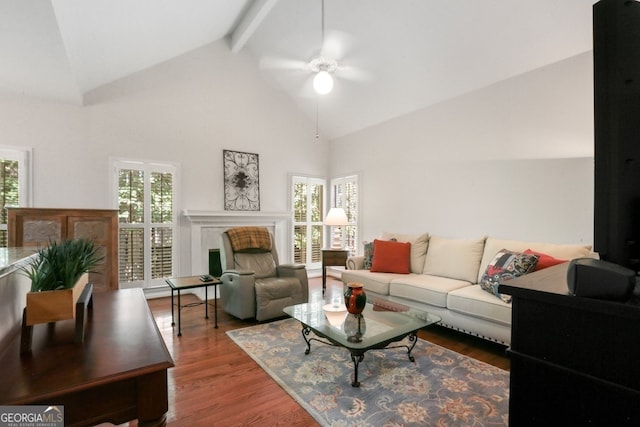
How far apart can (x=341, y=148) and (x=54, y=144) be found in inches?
168

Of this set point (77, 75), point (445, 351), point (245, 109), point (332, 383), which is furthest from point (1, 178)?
point (445, 351)

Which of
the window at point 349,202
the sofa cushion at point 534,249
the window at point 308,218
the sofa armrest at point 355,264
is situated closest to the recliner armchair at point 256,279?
the sofa armrest at point 355,264

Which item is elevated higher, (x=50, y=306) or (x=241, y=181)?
(x=241, y=181)

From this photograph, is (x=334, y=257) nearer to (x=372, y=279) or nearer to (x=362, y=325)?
(x=372, y=279)

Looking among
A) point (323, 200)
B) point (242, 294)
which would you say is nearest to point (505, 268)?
point (242, 294)

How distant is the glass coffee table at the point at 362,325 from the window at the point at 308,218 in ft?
9.55

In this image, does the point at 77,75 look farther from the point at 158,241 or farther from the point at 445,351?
the point at 445,351

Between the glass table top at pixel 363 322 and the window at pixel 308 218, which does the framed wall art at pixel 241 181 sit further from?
the glass table top at pixel 363 322

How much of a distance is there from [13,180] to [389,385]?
4675 mm

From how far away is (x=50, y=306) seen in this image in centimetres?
97

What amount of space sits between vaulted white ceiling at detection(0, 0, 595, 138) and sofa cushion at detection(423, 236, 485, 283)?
1914 millimetres

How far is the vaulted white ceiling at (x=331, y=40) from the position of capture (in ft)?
8.39

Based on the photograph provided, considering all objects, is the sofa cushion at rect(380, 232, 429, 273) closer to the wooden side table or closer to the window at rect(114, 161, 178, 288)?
the wooden side table

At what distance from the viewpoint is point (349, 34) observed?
3709mm
